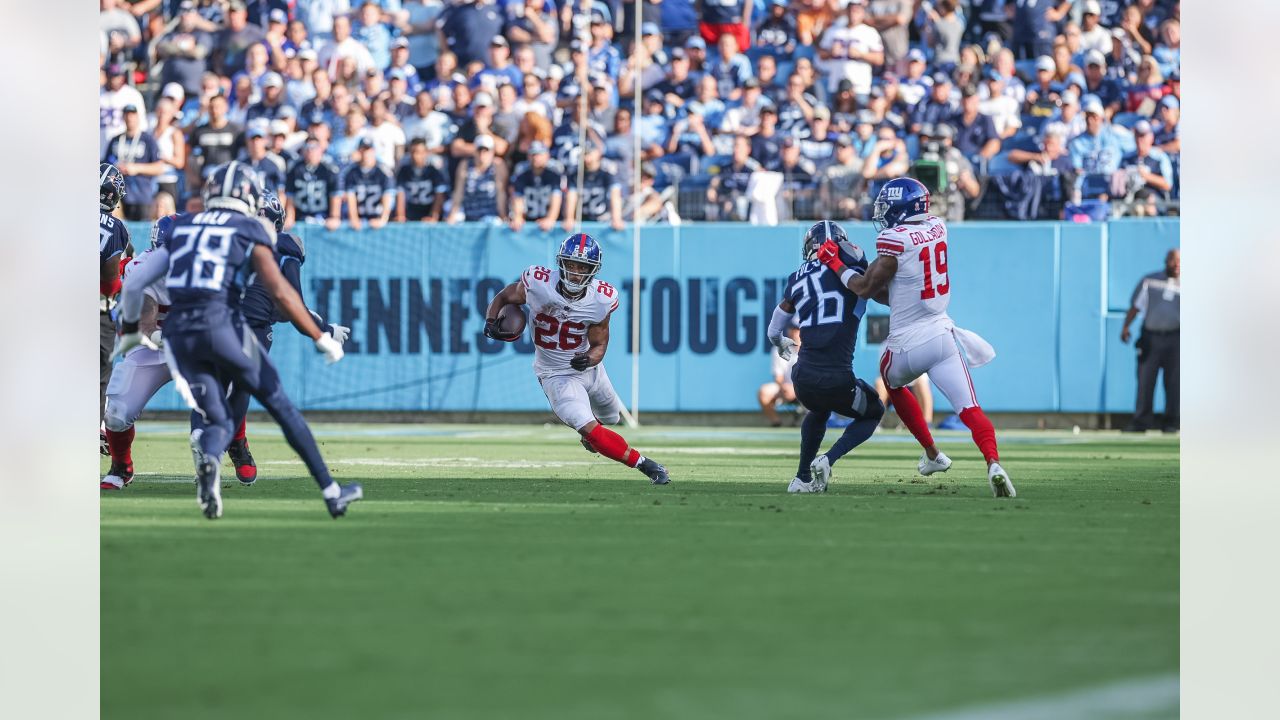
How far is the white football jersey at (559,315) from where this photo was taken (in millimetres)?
12055

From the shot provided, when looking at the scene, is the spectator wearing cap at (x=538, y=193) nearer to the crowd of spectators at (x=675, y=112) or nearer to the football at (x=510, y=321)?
the crowd of spectators at (x=675, y=112)

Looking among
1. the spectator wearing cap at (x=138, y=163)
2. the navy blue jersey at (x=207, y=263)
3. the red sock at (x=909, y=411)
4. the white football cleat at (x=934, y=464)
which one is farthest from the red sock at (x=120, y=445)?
the spectator wearing cap at (x=138, y=163)

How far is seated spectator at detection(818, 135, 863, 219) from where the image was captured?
2048 centimetres

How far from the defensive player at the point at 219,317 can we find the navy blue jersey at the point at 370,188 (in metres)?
12.5

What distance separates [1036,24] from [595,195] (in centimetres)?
620

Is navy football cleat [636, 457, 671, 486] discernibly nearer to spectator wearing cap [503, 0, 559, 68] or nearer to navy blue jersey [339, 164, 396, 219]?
navy blue jersey [339, 164, 396, 219]

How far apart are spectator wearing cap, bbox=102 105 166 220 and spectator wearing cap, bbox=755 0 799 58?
8043 mm

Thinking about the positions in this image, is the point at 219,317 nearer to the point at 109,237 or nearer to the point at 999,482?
the point at 109,237

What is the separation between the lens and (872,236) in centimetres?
2083

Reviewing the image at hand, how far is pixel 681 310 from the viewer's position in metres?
21.5

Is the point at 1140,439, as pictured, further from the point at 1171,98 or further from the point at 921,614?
the point at 921,614

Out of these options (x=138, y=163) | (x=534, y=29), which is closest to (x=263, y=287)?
(x=138, y=163)
